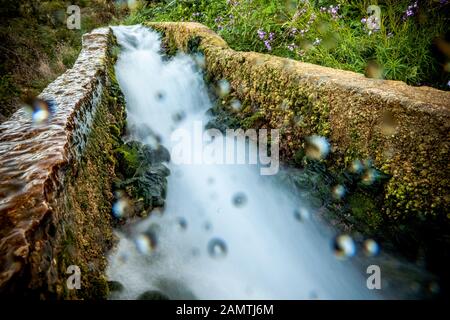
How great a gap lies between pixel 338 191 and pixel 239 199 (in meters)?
1.32

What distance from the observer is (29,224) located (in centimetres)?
142

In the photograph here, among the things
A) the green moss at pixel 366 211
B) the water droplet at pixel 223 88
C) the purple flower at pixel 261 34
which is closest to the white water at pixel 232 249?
the green moss at pixel 366 211

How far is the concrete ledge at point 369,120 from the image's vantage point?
2336 mm

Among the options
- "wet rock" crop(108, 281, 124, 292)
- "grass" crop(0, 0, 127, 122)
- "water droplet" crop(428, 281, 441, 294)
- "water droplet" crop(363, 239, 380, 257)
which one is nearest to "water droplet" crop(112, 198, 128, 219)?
"wet rock" crop(108, 281, 124, 292)

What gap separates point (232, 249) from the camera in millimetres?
3221

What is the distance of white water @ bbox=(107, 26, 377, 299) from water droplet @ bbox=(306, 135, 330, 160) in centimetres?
56

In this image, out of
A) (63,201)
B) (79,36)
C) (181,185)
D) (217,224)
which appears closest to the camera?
(63,201)

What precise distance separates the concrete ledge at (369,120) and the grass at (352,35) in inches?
31.9

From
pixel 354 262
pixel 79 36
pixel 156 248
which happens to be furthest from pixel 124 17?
pixel 354 262

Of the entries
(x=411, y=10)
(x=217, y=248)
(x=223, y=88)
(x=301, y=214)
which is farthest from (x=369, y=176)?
(x=223, y=88)

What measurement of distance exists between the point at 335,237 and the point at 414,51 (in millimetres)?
2615

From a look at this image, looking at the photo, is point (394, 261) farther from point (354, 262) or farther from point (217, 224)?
point (217, 224)

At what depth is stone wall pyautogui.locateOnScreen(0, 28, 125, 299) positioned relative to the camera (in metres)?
1.35

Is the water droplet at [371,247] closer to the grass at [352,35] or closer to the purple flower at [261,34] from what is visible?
the grass at [352,35]
